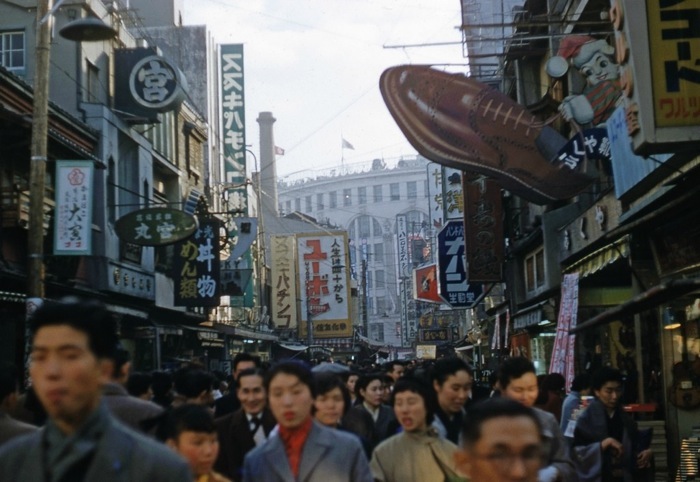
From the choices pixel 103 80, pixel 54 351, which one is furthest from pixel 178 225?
pixel 54 351

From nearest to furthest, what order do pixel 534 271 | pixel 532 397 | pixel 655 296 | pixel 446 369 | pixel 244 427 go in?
pixel 532 397, pixel 244 427, pixel 446 369, pixel 655 296, pixel 534 271

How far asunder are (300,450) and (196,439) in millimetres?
578

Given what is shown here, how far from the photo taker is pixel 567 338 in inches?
663

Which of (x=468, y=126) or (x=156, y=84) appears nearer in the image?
(x=468, y=126)

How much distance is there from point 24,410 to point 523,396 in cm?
403

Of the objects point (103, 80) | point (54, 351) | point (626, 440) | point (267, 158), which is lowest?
point (626, 440)

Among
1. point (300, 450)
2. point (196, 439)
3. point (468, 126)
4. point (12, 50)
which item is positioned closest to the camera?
point (196, 439)

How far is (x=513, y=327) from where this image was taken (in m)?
32.7

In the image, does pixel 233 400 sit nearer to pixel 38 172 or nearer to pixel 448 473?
pixel 448 473

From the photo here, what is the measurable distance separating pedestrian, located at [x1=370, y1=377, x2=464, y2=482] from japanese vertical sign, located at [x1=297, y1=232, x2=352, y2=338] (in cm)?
4667

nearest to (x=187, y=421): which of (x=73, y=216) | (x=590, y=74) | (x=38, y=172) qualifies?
(x=38, y=172)

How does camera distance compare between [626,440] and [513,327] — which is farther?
[513,327]

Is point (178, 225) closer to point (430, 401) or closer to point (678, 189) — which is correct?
point (678, 189)

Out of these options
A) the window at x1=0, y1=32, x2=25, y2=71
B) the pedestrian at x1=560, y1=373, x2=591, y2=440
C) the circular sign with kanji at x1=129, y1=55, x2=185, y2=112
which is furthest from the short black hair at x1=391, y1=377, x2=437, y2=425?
the circular sign with kanji at x1=129, y1=55, x2=185, y2=112
